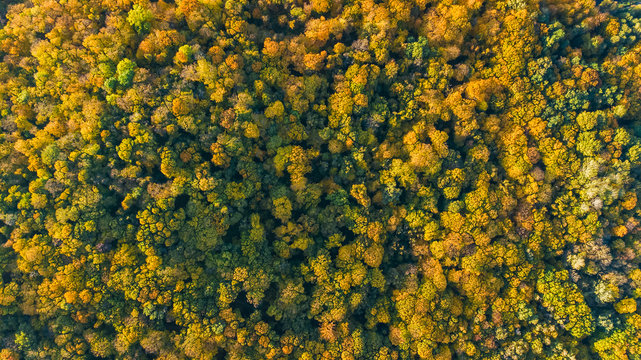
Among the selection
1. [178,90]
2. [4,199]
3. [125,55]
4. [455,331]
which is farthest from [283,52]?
[455,331]

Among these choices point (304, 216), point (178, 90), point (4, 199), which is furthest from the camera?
point (304, 216)

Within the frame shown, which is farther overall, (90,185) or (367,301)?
(367,301)

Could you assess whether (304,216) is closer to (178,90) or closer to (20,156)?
(178,90)

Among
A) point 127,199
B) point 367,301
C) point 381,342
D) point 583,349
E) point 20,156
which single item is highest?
point 20,156

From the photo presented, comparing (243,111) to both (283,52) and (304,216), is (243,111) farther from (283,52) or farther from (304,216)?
(304,216)

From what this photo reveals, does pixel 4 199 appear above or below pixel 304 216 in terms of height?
above

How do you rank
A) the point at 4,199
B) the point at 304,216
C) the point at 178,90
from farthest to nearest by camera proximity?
the point at 304,216 → the point at 178,90 → the point at 4,199

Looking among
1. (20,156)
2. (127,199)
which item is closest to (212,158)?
(127,199)
